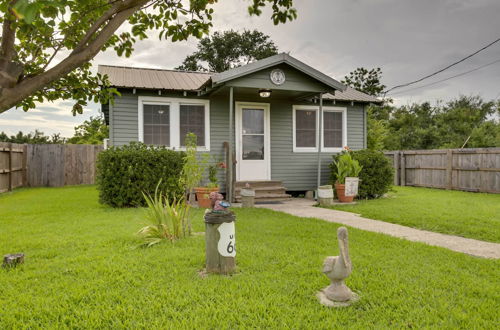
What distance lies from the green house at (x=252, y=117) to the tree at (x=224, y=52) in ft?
63.7

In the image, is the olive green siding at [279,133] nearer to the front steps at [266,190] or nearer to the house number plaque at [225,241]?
the front steps at [266,190]

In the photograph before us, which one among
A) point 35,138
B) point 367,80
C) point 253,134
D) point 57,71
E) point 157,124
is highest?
point 367,80

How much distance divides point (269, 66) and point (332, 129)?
11.5 ft

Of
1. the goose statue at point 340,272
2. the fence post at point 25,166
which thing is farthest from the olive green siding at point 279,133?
the fence post at point 25,166

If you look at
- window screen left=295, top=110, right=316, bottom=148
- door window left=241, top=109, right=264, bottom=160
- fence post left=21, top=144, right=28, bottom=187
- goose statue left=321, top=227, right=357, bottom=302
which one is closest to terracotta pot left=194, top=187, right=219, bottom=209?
door window left=241, top=109, right=264, bottom=160

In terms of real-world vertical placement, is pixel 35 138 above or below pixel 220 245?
above

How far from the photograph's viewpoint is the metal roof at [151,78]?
864 centimetres

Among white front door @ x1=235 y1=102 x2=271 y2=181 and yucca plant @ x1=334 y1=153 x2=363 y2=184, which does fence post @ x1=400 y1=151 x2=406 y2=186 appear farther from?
white front door @ x1=235 y1=102 x2=271 y2=181

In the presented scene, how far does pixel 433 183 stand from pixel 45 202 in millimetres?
12484

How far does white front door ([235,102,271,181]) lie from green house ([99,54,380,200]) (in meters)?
0.03

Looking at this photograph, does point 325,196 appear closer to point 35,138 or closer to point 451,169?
point 451,169

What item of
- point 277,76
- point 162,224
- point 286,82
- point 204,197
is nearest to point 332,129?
point 286,82

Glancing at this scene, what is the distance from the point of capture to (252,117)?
979cm

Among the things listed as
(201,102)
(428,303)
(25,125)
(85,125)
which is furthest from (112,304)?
(25,125)
